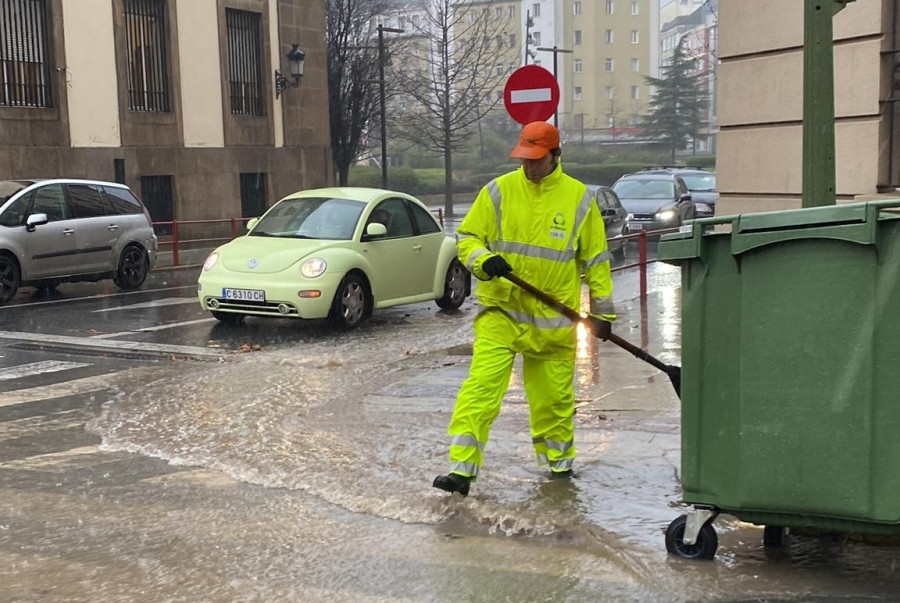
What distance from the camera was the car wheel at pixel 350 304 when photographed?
39.3 ft

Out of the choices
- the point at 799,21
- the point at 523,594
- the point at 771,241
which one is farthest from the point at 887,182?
the point at 523,594

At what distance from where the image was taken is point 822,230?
4281mm

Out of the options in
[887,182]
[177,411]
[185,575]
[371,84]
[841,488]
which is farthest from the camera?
[371,84]

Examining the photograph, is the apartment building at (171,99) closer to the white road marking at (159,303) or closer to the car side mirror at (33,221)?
the car side mirror at (33,221)

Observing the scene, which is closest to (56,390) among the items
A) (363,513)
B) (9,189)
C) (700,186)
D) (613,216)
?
(363,513)

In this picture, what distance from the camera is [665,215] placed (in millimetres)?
23094

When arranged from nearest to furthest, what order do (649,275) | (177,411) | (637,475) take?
(637,475), (177,411), (649,275)

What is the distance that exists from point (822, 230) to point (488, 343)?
1928 mm

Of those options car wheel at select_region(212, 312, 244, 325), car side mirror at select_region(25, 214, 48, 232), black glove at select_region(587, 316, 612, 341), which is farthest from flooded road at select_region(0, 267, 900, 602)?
car side mirror at select_region(25, 214, 48, 232)

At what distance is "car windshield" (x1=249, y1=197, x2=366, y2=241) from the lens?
12.6m

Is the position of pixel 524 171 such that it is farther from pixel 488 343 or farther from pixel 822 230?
pixel 822 230

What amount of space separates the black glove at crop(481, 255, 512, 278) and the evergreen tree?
7557 centimetres

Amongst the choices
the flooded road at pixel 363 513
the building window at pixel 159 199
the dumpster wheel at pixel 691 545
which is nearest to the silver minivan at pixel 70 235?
the flooded road at pixel 363 513

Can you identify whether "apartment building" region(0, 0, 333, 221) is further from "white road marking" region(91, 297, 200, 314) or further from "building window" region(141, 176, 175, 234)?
"white road marking" region(91, 297, 200, 314)
